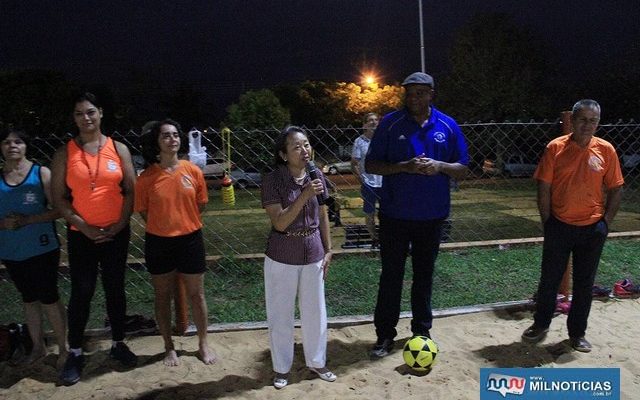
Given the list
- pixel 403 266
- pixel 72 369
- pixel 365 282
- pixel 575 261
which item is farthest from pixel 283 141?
pixel 365 282

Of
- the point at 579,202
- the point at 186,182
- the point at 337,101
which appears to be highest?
the point at 337,101

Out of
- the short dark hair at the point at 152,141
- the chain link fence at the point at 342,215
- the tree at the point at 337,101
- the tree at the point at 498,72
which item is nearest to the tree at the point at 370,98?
the tree at the point at 337,101

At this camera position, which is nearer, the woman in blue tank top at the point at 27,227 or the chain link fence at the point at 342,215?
the woman in blue tank top at the point at 27,227

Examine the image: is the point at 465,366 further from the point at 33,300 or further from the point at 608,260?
the point at 608,260

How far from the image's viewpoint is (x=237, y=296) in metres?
4.97

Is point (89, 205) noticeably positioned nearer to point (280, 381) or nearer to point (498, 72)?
point (280, 381)

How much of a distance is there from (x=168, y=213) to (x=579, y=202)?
9.17 ft

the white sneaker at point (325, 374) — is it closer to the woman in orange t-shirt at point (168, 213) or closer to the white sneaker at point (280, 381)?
the white sneaker at point (280, 381)

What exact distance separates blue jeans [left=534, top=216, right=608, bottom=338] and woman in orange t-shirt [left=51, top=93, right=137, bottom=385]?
299 cm

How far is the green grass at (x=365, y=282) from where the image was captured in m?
4.61

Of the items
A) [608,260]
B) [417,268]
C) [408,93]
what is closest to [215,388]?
[417,268]

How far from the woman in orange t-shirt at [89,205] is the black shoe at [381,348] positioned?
184cm

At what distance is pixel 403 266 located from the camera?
11.7ft

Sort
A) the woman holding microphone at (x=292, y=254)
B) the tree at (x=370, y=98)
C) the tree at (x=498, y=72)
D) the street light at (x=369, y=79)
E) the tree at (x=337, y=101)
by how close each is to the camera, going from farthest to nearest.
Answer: the street light at (x=369, y=79)
the tree at (x=337, y=101)
the tree at (x=370, y=98)
the tree at (x=498, y=72)
the woman holding microphone at (x=292, y=254)
